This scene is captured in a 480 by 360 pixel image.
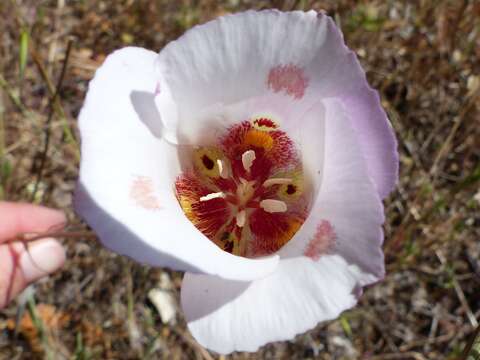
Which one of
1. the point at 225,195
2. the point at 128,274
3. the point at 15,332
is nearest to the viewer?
the point at 225,195

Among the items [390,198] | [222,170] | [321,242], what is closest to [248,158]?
[222,170]

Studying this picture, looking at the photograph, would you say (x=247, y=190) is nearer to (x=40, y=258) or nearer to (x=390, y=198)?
(x=40, y=258)

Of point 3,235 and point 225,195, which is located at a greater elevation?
Answer: point 225,195

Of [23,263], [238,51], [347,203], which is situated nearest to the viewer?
[347,203]

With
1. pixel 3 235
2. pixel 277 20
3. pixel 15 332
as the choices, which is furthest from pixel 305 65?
pixel 15 332

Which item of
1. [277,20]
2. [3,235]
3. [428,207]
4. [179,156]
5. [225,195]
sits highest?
[277,20]

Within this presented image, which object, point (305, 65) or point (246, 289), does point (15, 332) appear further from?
point (305, 65)
